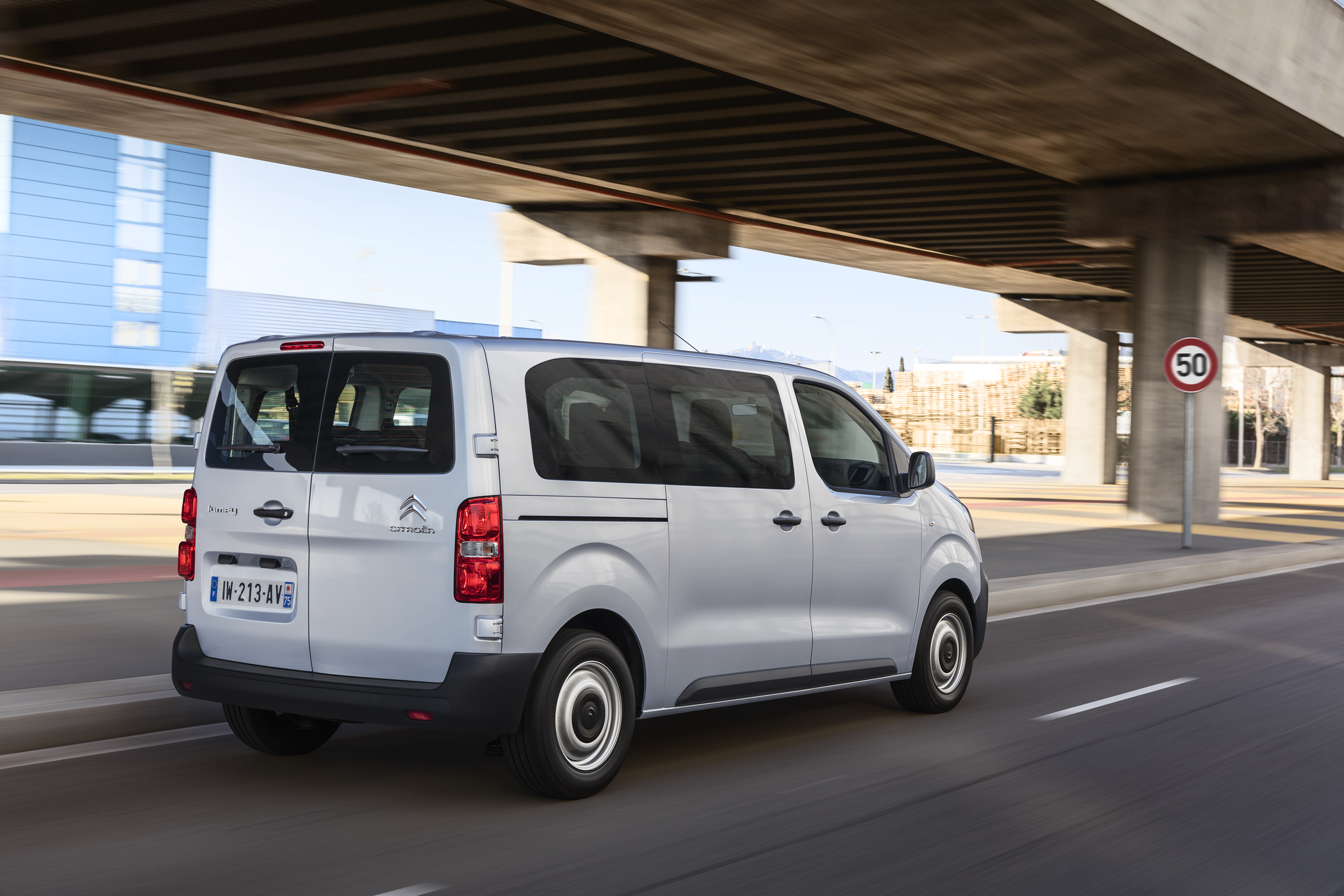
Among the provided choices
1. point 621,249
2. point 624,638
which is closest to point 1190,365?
point 624,638

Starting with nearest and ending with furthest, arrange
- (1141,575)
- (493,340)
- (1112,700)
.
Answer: (493,340) → (1112,700) → (1141,575)

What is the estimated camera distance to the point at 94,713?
638 centimetres

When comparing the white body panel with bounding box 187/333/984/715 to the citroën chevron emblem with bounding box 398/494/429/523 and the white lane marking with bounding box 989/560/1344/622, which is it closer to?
the citroën chevron emblem with bounding box 398/494/429/523

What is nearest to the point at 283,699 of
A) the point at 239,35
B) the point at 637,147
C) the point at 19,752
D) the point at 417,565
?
the point at 417,565

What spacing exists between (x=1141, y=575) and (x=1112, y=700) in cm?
715

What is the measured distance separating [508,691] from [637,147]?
19.8 meters

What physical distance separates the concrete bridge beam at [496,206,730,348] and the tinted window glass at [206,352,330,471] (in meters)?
23.9

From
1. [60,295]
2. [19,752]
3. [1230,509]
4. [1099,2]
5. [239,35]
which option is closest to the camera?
[19,752]

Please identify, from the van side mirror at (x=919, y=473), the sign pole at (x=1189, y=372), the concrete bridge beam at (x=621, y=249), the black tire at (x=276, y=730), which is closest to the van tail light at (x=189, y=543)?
the black tire at (x=276, y=730)

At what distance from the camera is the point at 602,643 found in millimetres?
5508

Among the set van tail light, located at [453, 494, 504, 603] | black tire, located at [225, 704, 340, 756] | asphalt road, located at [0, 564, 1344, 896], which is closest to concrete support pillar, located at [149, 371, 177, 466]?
asphalt road, located at [0, 564, 1344, 896]

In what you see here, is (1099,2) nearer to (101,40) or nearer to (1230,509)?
(101,40)

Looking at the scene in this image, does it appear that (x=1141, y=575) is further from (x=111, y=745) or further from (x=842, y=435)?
(x=111, y=745)

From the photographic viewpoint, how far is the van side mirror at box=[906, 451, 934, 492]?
7.15 meters
